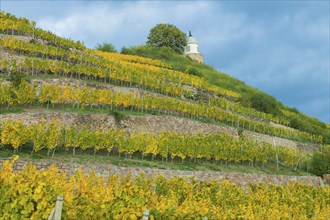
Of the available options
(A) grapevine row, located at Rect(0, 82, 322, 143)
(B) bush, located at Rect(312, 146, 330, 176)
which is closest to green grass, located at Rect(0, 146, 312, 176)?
(B) bush, located at Rect(312, 146, 330, 176)

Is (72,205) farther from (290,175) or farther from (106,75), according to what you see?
(106,75)

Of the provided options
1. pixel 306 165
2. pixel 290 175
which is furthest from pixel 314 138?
pixel 290 175

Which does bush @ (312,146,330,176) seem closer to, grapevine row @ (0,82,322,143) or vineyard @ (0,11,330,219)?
vineyard @ (0,11,330,219)

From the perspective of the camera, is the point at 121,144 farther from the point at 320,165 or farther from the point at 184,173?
the point at 320,165

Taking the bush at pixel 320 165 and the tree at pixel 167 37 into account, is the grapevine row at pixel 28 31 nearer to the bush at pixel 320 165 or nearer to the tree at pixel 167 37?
the bush at pixel 320 165

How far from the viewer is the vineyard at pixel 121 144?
27.8 feet

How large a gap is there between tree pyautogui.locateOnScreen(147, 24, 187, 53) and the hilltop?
133ft

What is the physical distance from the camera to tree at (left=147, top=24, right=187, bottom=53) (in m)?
90.6

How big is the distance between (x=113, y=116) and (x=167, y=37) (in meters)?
64.9

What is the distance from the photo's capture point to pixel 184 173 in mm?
23828

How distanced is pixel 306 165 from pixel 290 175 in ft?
21.8

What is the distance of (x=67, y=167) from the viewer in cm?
1961

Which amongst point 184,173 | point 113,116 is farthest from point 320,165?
point 113,116

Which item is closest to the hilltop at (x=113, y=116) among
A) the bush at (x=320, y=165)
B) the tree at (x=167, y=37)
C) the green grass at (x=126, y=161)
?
the green grass at (x=126, y=161)
